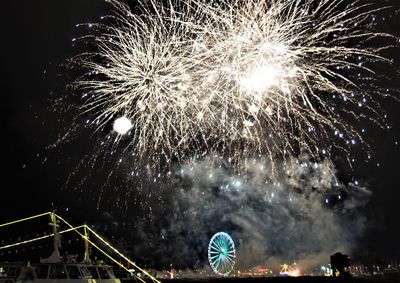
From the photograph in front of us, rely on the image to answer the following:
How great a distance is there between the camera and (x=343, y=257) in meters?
31.2

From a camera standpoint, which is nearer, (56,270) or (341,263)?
(56,270)

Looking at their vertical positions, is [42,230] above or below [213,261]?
above

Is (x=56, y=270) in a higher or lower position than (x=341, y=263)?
higher

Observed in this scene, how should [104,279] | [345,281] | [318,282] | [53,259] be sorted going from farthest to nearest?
[318,282] → [345,281] → [104,279] → [53,259]

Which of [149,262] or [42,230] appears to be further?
[149,262]

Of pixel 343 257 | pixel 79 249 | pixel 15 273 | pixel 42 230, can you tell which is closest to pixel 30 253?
pixel 42 230

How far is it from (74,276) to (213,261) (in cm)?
7220

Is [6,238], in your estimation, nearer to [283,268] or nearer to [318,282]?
[318,282]

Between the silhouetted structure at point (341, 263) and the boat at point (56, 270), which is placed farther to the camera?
the silhouetted structure at point (341, 263)

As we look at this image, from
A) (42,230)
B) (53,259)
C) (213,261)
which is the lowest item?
(53,259)

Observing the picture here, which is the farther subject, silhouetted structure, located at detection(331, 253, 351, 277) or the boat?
silhouetted structure, located at detection(331, 253, 351, 277)

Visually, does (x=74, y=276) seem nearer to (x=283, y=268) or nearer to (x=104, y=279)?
(x=104, y=279)

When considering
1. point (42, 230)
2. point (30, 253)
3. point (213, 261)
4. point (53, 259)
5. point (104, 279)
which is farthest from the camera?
point (213, 261)

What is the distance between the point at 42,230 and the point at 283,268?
112 meters
